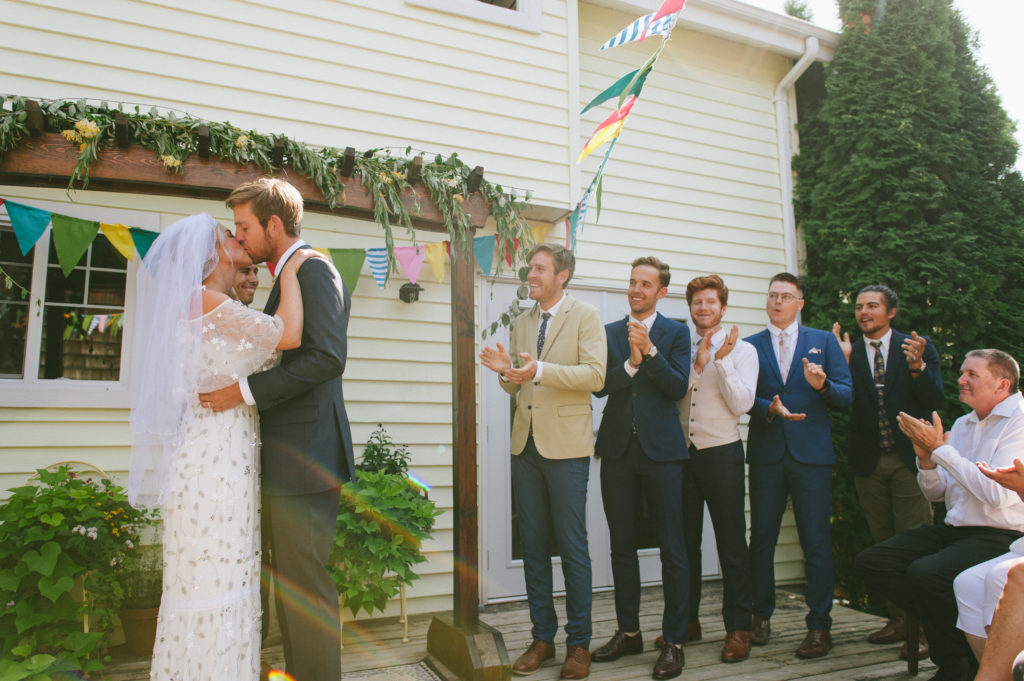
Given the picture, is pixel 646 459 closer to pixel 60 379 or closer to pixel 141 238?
pixel 141 238

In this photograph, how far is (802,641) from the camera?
362 cm

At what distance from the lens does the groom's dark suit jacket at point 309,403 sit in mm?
2211

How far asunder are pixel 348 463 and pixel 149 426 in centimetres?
66

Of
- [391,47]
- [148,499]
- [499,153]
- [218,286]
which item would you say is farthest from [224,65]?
[148,499]

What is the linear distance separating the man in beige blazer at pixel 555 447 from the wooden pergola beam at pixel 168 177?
0.67m

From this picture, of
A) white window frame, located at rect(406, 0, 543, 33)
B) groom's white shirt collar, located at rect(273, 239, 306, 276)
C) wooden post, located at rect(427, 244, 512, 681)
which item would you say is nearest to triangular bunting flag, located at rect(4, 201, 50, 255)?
groom's white shirt collar, located at rect(273, 239, 306, 276)

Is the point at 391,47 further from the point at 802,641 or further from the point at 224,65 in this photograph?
the point at 802,641

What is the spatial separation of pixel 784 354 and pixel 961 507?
1173mm

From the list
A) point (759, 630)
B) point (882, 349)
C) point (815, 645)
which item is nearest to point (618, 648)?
point (759, 630)

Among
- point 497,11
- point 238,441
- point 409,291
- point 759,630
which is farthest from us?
point 497,11

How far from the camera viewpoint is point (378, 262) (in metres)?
4.11

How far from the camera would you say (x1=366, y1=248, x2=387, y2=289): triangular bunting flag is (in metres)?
4.09

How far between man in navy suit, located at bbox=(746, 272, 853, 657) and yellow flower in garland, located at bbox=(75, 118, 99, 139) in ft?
11.6

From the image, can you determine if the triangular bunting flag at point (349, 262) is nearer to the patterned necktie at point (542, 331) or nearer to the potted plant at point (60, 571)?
the patterned necktie at point (542, 331)
